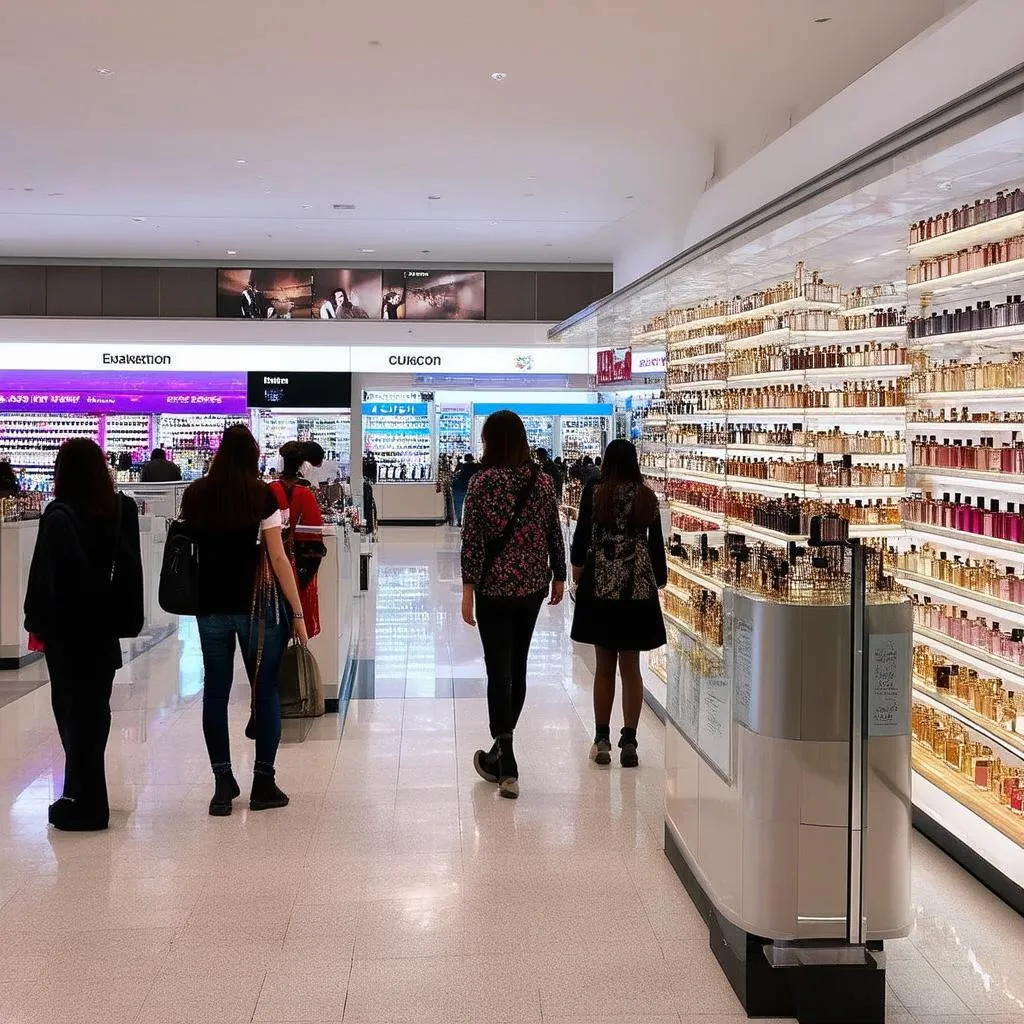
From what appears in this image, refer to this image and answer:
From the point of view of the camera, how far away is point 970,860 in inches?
156

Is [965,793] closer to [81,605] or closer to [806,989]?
[806,989]

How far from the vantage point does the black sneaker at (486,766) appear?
4.93 meters

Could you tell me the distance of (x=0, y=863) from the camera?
155 inches

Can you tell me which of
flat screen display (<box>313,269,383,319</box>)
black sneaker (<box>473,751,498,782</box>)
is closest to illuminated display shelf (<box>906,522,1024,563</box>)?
black sneaker (<box>473,751,498,782</box>)

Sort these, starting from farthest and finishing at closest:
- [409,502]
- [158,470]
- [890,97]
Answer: [409,502] < [158,470] < [890,97]

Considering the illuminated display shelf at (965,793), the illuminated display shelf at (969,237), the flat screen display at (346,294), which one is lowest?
the illuminated display shelf at (965,793)

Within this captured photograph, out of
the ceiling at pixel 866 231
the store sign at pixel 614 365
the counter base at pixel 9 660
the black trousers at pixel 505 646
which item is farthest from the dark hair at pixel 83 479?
the store sign at pixel 614 365

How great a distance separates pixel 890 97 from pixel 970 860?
3.37 m

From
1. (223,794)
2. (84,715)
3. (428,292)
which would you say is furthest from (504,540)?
(428,292)

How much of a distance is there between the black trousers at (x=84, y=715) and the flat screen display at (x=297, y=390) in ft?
42.2

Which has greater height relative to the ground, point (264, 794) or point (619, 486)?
point (619, 486)

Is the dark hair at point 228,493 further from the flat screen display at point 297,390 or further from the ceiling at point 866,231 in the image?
the flat screen display at point 297,390

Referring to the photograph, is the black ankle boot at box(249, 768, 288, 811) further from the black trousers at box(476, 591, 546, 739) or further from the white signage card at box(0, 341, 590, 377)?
the white signage card at box(0, 341, 590, 377)

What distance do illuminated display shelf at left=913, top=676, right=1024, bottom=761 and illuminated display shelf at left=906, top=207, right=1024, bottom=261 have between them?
183cm
